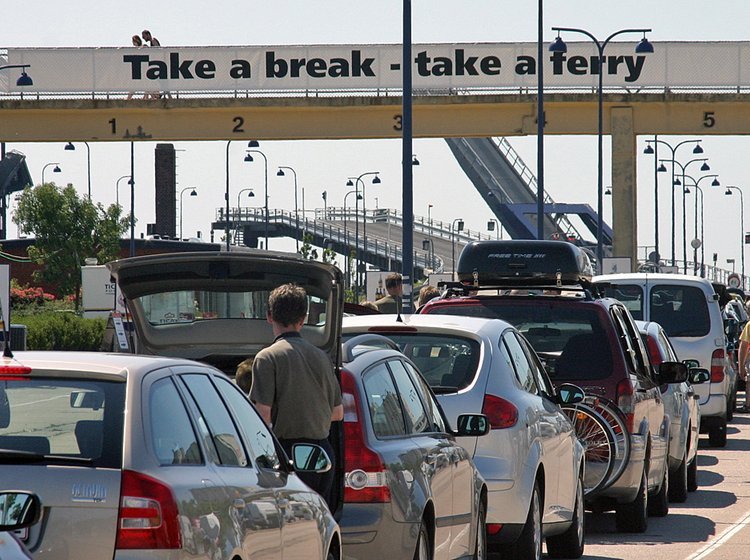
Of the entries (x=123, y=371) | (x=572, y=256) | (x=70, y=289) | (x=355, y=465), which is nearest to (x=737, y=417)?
(x=572, y=256)

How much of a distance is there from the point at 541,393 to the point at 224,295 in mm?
2401

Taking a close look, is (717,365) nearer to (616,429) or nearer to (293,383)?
(616,429)

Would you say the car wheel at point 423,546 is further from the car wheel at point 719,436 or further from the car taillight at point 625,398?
the car wheel at point 719,436

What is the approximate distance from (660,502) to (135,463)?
378 inches

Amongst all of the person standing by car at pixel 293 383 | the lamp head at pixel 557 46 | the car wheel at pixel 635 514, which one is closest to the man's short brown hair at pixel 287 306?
the person standing by car at pixel 293 383

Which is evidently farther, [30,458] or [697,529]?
[697,529]

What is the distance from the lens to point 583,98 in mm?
43844

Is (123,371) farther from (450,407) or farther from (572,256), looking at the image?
(572,256)

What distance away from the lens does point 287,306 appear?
348 inches

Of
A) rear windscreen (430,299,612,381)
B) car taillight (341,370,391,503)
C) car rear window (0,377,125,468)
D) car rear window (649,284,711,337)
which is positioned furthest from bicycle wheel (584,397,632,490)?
car rear window (649,284,711,337)

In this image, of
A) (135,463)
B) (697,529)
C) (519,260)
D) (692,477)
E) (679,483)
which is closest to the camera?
(135,463)

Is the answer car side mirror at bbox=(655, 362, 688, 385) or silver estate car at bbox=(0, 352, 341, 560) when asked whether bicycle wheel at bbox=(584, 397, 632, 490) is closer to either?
car side mirror at bbox=(655, 362, 688, 385)

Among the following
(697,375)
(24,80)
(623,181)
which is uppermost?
(24,80)

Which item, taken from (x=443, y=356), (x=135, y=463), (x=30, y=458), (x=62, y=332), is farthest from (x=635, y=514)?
(x=62, y=332)
